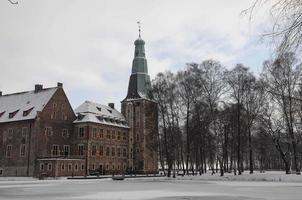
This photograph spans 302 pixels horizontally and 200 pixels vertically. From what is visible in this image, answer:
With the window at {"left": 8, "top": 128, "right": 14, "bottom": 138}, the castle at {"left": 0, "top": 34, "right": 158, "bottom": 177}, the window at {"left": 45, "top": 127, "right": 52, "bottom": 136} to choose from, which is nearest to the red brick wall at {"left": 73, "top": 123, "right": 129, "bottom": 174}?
the castle at {"left": 0, "top": 34, "right": 158, "bottom": 177}

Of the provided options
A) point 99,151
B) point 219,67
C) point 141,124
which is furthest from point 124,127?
point 219,67

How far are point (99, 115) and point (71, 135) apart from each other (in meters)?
7.35

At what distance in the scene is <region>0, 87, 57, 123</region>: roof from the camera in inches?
2638

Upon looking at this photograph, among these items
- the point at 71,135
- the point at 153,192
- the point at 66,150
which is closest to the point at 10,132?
the point at 66,150

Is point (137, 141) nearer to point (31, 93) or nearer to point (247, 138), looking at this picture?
point (31, 93)

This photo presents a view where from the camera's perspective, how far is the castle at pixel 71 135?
6381 cm

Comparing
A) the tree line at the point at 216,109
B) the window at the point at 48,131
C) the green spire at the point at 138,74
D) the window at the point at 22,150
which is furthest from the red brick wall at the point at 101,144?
the tree line at the point at 216,109

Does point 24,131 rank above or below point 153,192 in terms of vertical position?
above

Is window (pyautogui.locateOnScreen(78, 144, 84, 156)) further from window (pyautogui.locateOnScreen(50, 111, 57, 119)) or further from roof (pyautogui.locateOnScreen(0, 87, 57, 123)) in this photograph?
roof (pyautogui.locateOnScreen(0, 87, 57, 123))

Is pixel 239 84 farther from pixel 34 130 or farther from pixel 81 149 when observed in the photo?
pixel 34 130

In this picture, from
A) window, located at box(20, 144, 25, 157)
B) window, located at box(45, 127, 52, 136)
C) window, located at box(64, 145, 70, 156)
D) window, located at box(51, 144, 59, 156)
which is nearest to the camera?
window, located at box(20, 144, 25, 157)

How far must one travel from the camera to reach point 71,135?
236ft

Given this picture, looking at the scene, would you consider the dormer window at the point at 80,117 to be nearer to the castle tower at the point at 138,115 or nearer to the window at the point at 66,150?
the window at the point at 66,150

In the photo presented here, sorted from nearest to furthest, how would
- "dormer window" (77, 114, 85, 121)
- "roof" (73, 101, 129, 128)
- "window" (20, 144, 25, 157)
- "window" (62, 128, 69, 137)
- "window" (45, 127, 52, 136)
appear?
"window" (20, 144, 25, 157) → "window" (45, 127, 52, 136) → "window" (62, 128, 69, 137) → "dormer window" (77, 114, 85, 121) → "roof" (73, 101, 129, 128)
